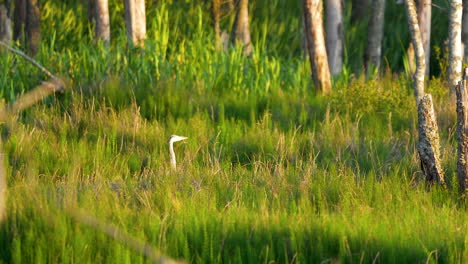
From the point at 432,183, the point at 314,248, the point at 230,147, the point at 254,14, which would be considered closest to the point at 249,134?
the point at 230,147

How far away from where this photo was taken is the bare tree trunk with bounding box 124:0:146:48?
10.4 meters

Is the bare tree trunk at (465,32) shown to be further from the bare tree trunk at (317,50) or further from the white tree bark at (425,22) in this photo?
the bare tree trunk at (317,50)

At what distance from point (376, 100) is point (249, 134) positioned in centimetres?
193

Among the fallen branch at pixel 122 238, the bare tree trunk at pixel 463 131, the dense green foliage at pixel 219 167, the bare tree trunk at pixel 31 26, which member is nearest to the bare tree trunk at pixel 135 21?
the dense green foliage at pixel 219 167

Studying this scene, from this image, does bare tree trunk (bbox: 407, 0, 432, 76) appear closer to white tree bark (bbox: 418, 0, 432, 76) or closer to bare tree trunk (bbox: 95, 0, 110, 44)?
white tree bark (bbox: 418, 0, 432, 76)

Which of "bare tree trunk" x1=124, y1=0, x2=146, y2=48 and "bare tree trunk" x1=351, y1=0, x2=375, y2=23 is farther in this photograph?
"bare tree trunk" x1=351, y1=0, x2=375, y2=23

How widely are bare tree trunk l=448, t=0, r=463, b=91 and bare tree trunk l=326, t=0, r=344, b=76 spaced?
252 centimetres

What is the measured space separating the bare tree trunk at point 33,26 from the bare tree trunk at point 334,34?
4.67m

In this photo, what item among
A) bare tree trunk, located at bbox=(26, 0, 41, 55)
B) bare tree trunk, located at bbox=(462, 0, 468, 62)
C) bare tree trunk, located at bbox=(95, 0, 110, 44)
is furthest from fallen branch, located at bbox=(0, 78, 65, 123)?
bare tree trunk, located at bbox=(462, 0, 468, 62)

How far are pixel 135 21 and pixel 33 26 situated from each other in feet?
6.47

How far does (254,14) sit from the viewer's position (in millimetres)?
14859

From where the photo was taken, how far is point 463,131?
5254 mm

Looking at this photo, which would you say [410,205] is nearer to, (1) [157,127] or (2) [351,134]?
(2) [351,134]

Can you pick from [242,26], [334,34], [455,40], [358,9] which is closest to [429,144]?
[455,40]
